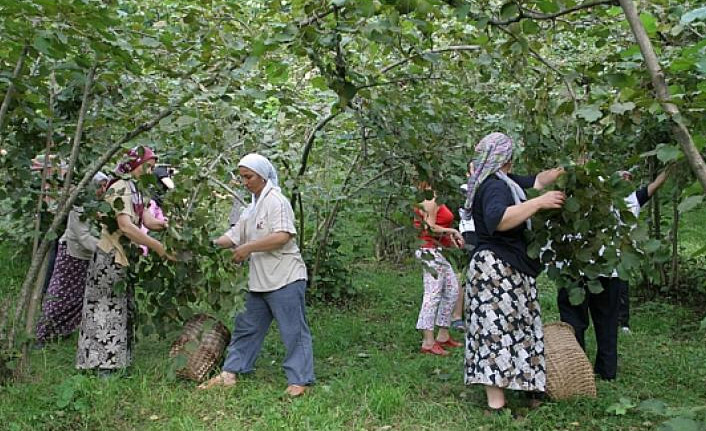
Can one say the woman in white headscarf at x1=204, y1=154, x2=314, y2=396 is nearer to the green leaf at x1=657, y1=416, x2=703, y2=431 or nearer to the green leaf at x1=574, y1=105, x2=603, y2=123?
the green leaf at x1=574, y1=105, x2=603, y2=123

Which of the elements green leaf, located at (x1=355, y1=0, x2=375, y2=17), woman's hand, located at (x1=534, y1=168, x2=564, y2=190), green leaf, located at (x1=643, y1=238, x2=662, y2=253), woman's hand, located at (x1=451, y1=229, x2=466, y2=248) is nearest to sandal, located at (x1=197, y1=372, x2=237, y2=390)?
woman's hand, located at (x1=451, y1=229, x2=466, y2=248)

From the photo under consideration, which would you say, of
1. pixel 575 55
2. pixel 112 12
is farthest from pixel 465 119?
pixel 112 12

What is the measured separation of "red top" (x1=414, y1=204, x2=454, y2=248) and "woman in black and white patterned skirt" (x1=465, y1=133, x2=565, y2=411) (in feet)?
3.91

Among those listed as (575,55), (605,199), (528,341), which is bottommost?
(528,341)

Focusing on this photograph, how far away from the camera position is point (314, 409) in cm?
473

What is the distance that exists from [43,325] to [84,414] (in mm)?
1974

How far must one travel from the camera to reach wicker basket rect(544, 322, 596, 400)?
4758 mm

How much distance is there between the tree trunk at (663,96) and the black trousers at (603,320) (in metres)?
3.22

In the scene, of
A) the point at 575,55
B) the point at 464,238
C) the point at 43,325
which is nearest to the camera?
the point at 43,325

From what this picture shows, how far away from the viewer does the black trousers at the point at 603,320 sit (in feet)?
17.4

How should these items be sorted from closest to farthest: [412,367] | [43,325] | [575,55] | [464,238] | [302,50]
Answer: [302,50], [412,367], [43,325], [464,238], [575,55]

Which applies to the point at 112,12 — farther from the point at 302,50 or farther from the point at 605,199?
the point at 605,199

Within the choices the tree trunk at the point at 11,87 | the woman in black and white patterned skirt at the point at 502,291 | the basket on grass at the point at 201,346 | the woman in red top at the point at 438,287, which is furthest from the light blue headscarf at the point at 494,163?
the tree trunk at the point at 11,87

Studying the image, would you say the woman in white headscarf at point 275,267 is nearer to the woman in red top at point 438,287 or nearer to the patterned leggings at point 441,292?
the woman in red top at point 438,287
